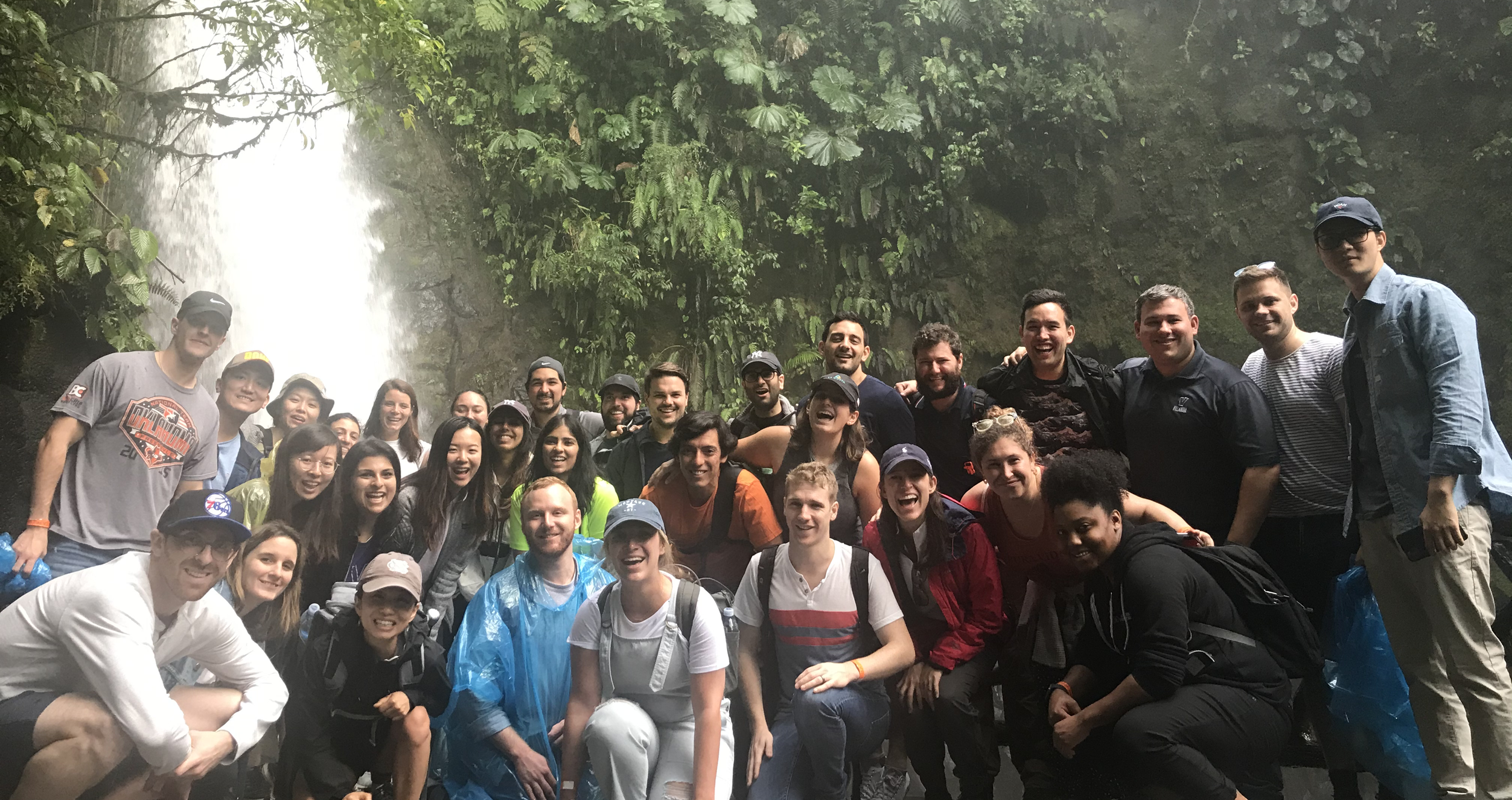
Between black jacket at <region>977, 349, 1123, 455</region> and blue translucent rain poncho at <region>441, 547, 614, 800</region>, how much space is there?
163 centimetres

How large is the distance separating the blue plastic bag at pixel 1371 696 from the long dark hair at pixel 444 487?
9.94 feet

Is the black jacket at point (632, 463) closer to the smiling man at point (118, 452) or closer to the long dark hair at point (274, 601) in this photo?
the long dark hair at point (274, 601)

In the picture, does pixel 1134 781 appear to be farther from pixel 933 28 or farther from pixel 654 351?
pixel 933 28

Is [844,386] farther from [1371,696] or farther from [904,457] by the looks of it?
[1371,696]

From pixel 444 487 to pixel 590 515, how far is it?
0.60 metres

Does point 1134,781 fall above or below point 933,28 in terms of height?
below

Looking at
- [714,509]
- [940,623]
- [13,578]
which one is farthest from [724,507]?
[13,578]

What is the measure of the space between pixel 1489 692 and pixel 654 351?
5486 mm

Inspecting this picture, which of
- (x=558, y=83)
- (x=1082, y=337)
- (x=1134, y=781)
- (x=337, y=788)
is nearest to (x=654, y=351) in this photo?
(x=558, y=83)

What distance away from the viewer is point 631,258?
6.93 meters

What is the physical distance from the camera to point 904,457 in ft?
9.50

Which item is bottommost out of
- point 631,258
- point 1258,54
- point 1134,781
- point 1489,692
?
point 1134,781

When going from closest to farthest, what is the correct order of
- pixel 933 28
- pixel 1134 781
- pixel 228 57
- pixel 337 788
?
pixel 1134 781, pixel 337 788, pixel 228 57, pixel 933 28

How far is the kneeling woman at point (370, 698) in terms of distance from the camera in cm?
291
